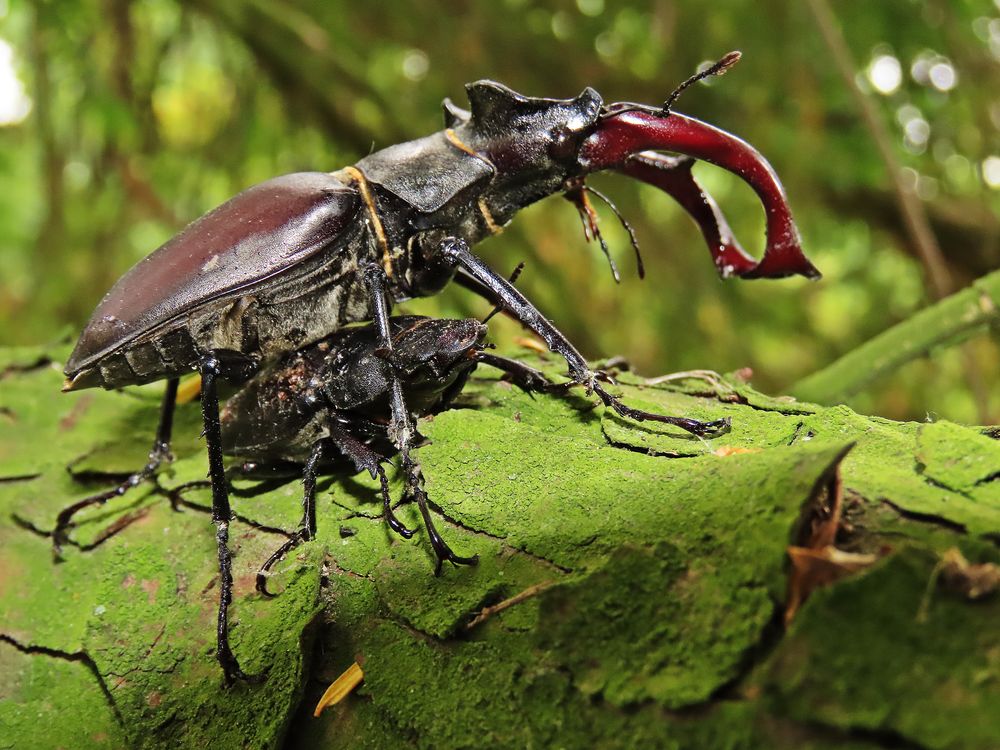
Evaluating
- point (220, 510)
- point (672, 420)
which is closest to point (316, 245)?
point (220, 510)

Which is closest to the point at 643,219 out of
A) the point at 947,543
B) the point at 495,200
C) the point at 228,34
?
the point at 495,200

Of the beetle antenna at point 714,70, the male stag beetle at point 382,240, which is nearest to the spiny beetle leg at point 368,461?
the male stag beetle at point 382,240

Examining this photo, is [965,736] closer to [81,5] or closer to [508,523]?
[508,523]

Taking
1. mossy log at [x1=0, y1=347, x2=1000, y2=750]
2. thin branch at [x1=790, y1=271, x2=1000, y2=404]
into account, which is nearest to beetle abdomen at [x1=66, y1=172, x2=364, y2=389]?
mossy log at [x1=0, y1=347, x2=1000, y2=750]

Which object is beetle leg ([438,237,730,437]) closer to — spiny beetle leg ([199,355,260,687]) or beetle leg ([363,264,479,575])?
beetle leg ([363,264,479,575])

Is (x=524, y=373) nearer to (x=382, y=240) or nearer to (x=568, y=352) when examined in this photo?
(x=568, y=352)

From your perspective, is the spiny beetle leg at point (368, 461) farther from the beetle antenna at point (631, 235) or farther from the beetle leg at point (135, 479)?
the beetle antenna at point (631, 235)
